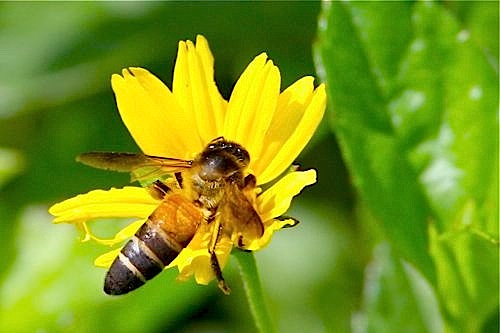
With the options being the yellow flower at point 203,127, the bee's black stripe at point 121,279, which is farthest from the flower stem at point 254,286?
the bee's black stripe at point 121,279

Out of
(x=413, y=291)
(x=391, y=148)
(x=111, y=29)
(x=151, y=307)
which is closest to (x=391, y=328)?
(x=413, y=291)

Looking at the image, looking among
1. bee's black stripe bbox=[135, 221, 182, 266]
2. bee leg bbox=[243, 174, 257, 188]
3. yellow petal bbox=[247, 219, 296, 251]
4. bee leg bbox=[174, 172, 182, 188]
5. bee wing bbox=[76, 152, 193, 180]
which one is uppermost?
bee wing bbox=[76, 152, 193, 180]

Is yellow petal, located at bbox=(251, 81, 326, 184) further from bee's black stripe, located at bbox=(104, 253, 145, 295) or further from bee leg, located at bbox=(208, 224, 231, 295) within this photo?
bee's black stripe, located at bbox=(104, 253, 145, 295)

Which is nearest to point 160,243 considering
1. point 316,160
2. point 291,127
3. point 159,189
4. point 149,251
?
point 149,251

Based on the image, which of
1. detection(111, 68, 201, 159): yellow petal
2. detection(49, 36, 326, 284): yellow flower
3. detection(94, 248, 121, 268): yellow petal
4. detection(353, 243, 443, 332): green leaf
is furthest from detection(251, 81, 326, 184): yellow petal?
detection(353, 243, 443, 332): green leaf

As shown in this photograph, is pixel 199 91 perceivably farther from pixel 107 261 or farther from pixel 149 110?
pixel 107 261

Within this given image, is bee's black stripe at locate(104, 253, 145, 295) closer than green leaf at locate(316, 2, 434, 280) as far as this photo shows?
Yes

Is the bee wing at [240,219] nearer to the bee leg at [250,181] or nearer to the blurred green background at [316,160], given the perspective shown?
the bee leg at [250,181]
